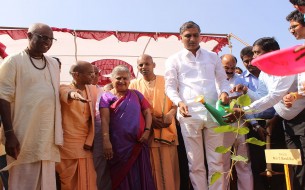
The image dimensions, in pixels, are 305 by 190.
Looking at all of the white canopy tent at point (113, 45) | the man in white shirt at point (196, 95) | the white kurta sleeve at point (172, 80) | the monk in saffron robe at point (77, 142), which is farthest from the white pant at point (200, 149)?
the white canopy tent at point (113, 45)

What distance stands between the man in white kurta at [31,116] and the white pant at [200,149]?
131 centimetres

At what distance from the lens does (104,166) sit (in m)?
4.08

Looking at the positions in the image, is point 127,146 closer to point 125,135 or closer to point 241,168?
point 125,135

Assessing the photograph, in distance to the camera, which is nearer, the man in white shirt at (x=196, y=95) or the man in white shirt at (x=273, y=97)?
the man in white shirt at (x=273, y=97)

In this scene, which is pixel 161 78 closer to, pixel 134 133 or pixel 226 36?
pixel 134 133

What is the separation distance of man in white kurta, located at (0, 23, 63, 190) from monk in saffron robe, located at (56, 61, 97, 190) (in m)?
0.27

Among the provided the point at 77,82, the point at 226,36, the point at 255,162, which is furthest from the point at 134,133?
the point at 226,36

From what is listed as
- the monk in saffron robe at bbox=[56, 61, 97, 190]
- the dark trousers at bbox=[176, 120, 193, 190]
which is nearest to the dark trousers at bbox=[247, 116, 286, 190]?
the dark trousers at bbox=[176, 120, 193, 190]

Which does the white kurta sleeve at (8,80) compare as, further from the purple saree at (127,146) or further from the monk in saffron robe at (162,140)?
the monk in saffron robe at (162,140)

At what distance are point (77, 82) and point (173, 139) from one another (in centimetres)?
129

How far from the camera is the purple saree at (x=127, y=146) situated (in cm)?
352

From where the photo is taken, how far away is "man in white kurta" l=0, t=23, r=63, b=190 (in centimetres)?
278

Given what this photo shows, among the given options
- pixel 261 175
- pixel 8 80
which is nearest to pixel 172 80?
pixel 261 175

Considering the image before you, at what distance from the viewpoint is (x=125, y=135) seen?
3582 mm
